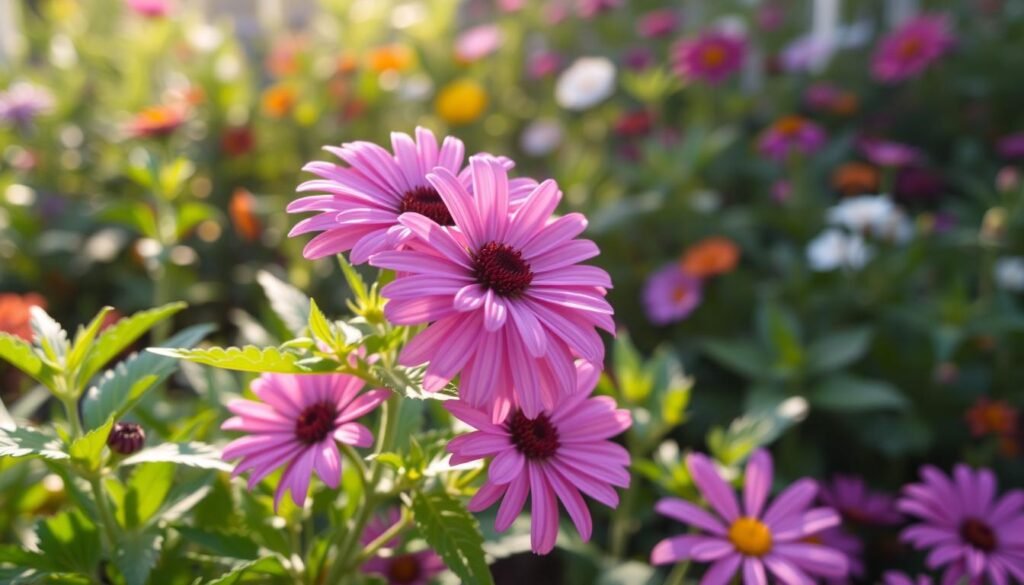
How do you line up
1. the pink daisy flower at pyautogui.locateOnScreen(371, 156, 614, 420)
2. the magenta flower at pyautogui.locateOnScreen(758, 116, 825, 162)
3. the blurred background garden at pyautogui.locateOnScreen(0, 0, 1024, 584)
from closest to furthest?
the pink daisy flower at pyautogui.locateOnScreen(371, 156, 614, 420) → the blurred background garden at pyautogui.locateOnScreen(0, 0, 1024, 584) → the magenta flower at pyautogui.locateOnScreen(758, 116, 825, 162)

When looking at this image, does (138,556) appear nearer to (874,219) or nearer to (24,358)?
(24,358)

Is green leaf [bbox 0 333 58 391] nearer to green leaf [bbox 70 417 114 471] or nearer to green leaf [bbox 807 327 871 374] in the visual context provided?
green leaf [bbox 70 417 114 471]

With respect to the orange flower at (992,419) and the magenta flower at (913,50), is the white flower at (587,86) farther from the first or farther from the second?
the orange flower at (992,419)

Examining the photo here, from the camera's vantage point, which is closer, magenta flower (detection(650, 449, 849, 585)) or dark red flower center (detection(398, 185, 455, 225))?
dark red flower center (detection(398, 185, 455, 225))

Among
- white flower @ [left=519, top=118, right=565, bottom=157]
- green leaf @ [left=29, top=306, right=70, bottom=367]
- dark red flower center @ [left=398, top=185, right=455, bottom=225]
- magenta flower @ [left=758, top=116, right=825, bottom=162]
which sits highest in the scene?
white flower @ [left=519, top=118, right=565, bottom=157]

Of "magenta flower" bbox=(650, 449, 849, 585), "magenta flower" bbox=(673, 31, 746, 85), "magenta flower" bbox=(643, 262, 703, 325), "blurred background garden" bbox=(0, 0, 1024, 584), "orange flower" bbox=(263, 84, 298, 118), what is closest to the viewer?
"magenta flower" bbox=(650, 449, 849, 585)

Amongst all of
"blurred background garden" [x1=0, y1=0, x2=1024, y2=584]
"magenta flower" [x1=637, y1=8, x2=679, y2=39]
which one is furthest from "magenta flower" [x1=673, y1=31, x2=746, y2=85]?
"magenta flower" [x1=637, y1=8, x2=679, y2=39]

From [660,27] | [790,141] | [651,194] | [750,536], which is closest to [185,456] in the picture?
[750,536]

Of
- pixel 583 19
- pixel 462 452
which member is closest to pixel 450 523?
pixel 462 452
